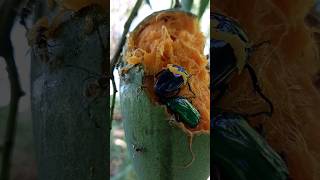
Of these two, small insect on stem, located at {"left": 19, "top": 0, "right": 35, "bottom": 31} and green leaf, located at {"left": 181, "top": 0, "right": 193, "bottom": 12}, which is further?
green leaf, located at {"left": 181, "top": 0, "right": 193, "bottom": 12}

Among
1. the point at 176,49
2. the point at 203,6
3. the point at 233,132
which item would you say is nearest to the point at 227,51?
the point at 233,132

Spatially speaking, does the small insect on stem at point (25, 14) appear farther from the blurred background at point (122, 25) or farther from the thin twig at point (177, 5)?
the thin twig at point (177, 5)

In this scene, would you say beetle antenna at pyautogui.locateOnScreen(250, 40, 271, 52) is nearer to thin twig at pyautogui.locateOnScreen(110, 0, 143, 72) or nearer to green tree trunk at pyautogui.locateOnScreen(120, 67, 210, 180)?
green tree trunk at pyautogui.locateOnScreen(120, 67, 210, 180)

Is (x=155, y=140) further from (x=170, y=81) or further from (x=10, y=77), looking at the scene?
(x=10, y=77)

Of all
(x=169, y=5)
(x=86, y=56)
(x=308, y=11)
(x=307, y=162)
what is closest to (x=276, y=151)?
(x=307, y=162)

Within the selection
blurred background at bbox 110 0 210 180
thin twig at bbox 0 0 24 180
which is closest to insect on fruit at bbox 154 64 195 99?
blurred background at bbox 110 0 210 180
